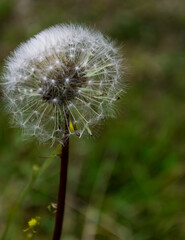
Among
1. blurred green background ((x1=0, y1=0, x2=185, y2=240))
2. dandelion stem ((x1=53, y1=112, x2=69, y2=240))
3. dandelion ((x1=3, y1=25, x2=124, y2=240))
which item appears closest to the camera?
dandelion stem ((x1=53, y1=112, x2=69, y2=240))

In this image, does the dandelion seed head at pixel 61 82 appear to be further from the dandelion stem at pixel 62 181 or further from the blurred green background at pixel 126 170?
the blurred green background at pixel 126 170

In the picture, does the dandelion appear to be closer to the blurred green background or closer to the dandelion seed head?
the dandelion seed head

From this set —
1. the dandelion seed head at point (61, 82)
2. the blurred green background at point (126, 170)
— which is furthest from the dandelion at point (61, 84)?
the blurred green background at point (126, 170)

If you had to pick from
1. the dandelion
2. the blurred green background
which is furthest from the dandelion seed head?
the blurred green background

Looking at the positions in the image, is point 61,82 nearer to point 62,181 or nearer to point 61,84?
point 61,84

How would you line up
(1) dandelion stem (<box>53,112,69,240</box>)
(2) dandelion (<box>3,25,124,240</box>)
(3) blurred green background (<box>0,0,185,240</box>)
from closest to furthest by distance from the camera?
(1) dandelion stem (<box>53,112,69,240</box>)
(2) dandelion (<box>3,25,124,240</box>)
(3) blurred green background (<box>0,0,185,240</box>)

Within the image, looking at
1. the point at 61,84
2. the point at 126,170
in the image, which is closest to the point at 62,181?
the point at 61,84
